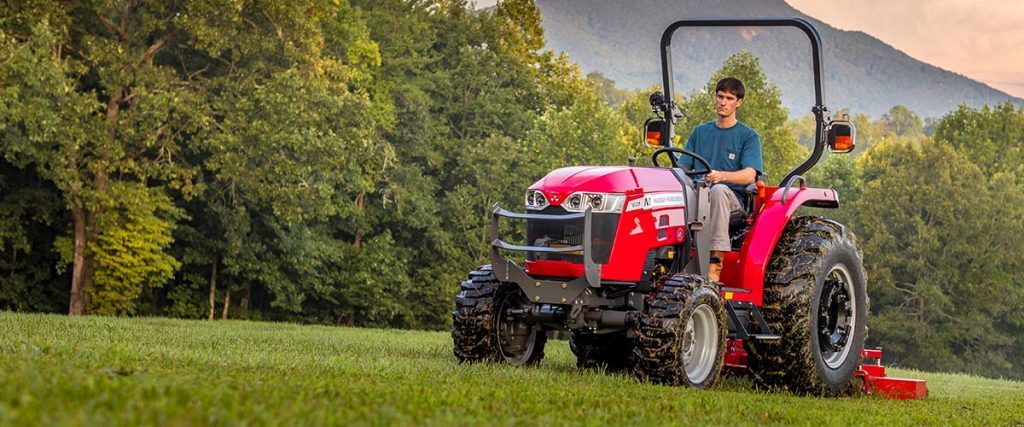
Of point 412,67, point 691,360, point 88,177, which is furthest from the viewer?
point 412,67

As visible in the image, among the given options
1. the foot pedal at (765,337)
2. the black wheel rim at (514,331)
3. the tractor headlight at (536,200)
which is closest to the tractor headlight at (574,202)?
the tractor headlight at (536,200)

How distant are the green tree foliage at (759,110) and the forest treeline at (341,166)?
0.15m

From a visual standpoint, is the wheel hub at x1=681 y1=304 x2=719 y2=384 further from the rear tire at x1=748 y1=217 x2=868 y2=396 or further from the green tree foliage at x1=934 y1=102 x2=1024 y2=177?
the green tree foliage at x1=934 y1=102 x2=1024 y2=177

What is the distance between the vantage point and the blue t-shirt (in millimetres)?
11266

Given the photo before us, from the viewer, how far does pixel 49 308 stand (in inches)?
1459

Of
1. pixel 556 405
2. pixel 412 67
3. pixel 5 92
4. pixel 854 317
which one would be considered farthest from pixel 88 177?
pixel 556 405

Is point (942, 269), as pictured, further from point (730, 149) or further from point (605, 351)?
point (730, 149)

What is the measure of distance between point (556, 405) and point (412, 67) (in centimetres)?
4319

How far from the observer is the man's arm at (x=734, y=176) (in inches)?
428

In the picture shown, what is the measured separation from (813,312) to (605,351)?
1955 mm

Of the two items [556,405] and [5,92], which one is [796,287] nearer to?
[556,405]

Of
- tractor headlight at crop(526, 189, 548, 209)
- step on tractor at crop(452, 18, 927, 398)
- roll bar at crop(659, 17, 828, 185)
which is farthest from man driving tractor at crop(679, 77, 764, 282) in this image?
tractor headlight at crop(526, 189, 548, 209)

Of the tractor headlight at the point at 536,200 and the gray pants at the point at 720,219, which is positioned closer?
the tractor headlight at the point at 536,200

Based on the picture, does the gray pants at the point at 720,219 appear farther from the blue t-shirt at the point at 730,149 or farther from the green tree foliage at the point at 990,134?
the green tree foliage at the point at 990,134
